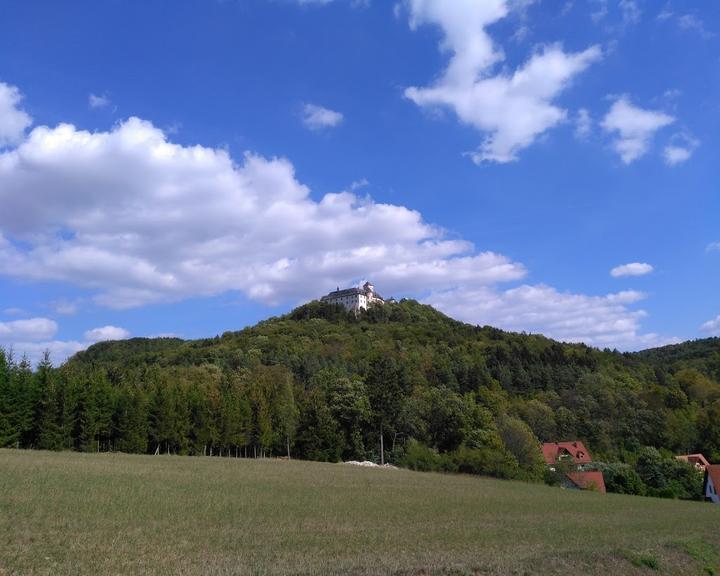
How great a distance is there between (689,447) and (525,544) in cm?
11728

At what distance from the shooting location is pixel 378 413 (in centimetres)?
8306

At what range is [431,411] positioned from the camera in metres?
82.8

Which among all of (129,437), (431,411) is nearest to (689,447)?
(431,411)

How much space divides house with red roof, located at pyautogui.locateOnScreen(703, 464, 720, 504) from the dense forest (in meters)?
1.32

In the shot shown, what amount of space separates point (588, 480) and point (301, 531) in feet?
207

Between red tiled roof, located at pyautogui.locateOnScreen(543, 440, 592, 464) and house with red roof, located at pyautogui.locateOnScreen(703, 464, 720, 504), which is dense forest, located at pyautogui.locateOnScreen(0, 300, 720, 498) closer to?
house with red roof, located at pyautogui.locateOnScreen(703, 464, 720, 504)

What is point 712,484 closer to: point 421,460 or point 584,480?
point 584,480

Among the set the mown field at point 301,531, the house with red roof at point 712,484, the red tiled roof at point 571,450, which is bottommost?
the house with red roof at point 712,484

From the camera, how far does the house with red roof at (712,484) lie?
257 feet

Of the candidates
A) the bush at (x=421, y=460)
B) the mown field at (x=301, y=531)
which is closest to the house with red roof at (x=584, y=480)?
the bush at (x=421, y=460)

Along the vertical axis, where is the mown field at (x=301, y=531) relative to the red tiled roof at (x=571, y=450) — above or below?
above

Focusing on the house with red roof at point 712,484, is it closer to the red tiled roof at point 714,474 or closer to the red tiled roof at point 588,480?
the red tiled roof at point 714,474

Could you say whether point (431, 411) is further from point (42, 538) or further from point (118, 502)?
point (42, 538)

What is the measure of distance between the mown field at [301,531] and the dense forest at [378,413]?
30109 millimetres
